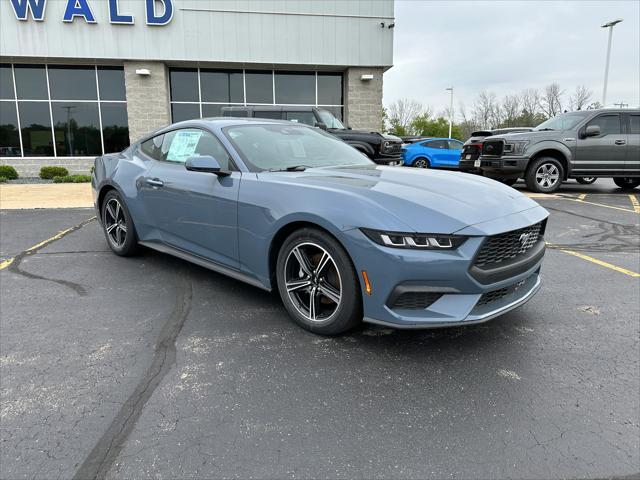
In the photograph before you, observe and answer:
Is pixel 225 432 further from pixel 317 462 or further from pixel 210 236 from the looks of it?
pixel 210 236

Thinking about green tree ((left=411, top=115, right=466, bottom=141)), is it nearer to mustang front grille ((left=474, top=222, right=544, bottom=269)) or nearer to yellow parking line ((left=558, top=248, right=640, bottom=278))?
yellow parking line ((left=558, top=248, right=640, bottom=278))

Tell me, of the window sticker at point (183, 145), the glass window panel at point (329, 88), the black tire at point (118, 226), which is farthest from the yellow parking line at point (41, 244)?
the glass window panel at point (329, 88)

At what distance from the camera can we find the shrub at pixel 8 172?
15.1 m

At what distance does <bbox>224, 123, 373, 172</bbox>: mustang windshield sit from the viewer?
3.67 metres

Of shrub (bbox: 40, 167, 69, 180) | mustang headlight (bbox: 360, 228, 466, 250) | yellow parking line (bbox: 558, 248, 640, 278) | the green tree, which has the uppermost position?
the green tree

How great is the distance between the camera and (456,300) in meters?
2.62

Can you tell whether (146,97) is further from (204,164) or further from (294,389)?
(294,389)

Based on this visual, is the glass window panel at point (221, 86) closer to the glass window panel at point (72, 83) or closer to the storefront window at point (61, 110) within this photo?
the storefront window at point (61, 110)

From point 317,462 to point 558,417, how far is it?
1224 millimetres

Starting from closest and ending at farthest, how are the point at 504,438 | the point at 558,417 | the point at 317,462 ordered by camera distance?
the point at 317,462
the point at 504,438
the point at 558,417

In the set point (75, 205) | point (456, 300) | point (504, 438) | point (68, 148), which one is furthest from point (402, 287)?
point (68, 148)

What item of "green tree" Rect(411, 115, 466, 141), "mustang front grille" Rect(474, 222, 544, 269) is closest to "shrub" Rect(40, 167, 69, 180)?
"mustang front grille" Rect(474, 222, 544, 269)

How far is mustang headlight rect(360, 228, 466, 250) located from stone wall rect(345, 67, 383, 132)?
1536 cm

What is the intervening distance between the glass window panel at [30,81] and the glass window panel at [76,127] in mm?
675
